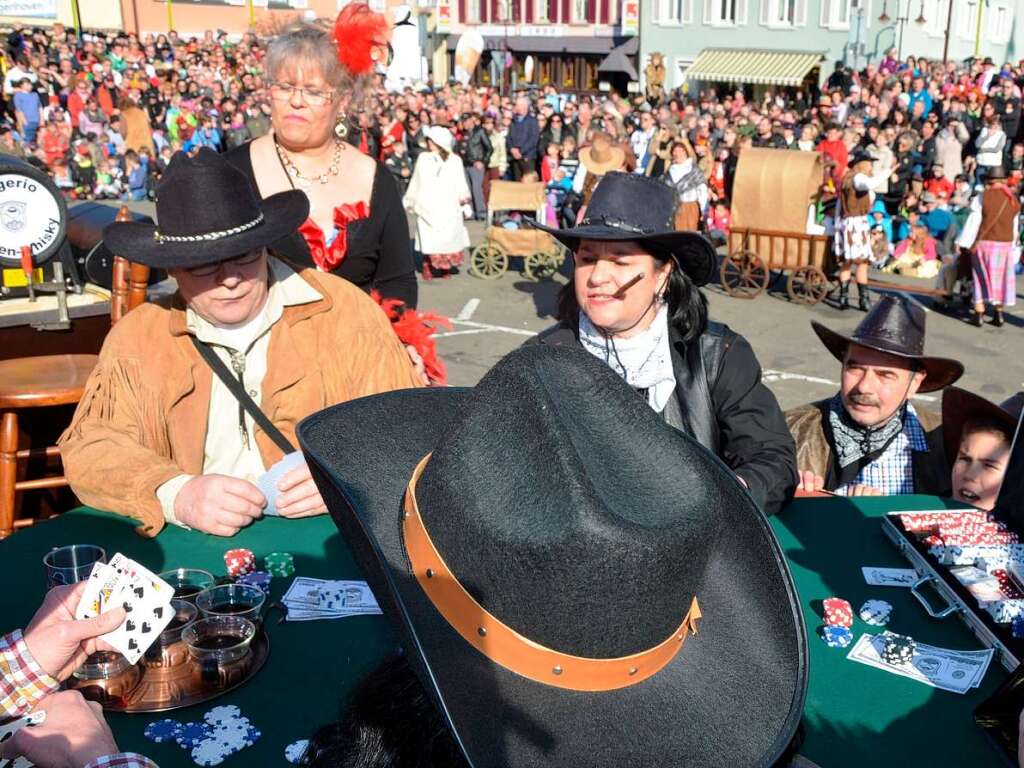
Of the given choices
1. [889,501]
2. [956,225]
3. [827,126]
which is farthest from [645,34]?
[889,501]

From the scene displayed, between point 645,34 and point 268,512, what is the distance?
131ft

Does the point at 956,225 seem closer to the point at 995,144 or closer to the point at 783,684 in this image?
the point at 995,144

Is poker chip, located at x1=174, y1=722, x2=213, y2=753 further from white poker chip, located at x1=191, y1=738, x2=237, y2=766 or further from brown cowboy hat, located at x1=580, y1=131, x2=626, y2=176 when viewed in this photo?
brown cowboy hat, located at x1=580, y1=131, x2=626, y2=176

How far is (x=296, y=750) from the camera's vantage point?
1.97m

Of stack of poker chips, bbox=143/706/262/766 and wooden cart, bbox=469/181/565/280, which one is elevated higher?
stack of poker chips, bbox=143/706/262/766

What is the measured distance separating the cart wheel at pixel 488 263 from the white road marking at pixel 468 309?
124cm

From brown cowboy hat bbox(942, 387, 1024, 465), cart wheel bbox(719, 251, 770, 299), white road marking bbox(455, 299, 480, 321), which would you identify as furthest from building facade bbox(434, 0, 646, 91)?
brown cowboy hat bbox(942, 387, 1024, 465)

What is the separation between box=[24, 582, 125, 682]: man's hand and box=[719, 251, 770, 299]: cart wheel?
1053 centimetres

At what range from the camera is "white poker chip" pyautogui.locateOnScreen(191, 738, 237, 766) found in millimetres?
1941

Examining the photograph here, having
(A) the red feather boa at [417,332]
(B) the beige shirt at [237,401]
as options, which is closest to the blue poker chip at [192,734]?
(B) the beige shirt at [237,401]

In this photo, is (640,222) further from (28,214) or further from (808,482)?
(28,214)

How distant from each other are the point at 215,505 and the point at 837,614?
1.69 meters

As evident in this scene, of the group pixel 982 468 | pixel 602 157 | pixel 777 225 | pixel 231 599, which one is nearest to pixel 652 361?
pixel 982 468

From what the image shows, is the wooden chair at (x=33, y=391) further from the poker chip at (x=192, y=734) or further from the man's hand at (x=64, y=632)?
the poker chip at (x=192, y=734)
